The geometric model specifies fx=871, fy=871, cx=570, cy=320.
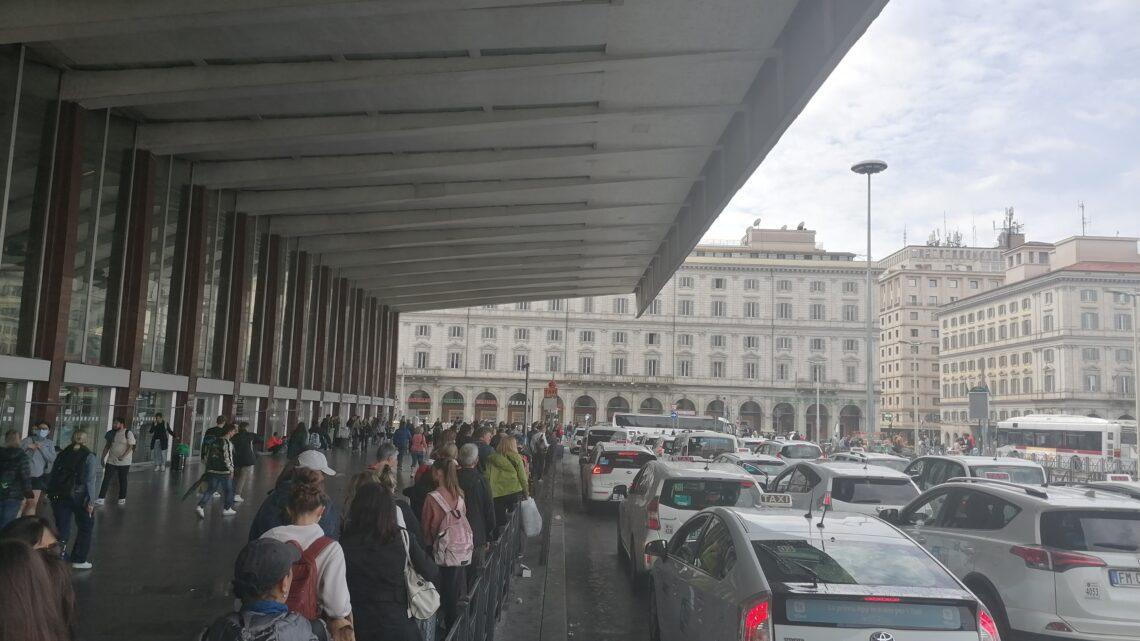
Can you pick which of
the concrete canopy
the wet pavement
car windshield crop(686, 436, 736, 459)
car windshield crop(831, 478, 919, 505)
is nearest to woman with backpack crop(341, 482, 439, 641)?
the wet pavement

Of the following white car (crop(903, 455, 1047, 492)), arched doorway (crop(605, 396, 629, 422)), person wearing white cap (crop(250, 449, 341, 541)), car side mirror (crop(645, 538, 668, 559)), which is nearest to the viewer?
person wearing white cap (crop(250, 449, 341, 541))

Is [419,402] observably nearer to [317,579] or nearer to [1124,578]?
[1124,578]

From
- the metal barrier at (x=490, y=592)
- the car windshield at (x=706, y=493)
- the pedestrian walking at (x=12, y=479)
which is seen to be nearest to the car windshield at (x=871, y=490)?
the car windshield at (x=706, y=493)

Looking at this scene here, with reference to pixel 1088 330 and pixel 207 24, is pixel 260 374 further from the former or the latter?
pixel 1088 330

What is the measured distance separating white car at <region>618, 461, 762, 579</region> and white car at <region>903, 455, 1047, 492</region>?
5.75 metres

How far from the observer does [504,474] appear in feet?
34.4

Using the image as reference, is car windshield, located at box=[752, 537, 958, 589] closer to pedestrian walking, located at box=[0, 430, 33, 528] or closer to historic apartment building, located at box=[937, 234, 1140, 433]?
pedestrian walking, located at box=[0, 430, 33, 528]

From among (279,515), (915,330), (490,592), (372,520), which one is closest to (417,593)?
(372,520)

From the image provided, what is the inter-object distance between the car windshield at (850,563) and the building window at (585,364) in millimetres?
84510

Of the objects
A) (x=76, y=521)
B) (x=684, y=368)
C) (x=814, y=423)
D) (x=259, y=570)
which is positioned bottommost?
(x=76, y=521)

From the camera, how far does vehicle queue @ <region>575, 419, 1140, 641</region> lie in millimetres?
5148

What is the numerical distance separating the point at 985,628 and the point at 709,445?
21267mm

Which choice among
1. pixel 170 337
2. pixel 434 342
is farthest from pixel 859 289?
pixel 170 337

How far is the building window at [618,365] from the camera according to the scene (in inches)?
3578
